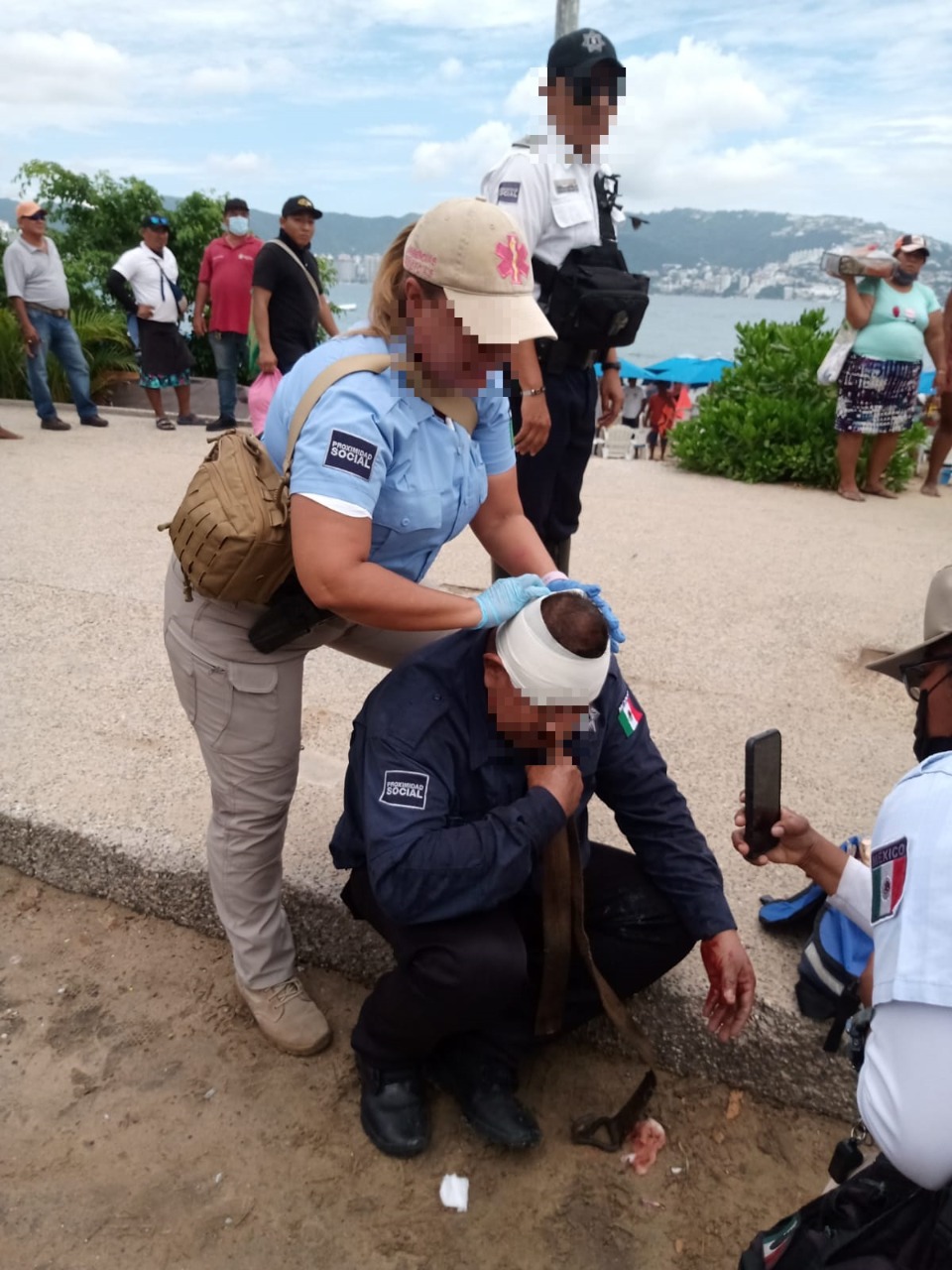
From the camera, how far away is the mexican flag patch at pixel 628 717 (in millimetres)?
2148

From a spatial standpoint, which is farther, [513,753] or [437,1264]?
[513,753]

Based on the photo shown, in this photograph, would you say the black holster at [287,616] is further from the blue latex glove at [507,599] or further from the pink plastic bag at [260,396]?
the pink plastic bag at [260,396]

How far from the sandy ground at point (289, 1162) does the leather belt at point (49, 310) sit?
268 inches

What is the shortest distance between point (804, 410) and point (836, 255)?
130cm

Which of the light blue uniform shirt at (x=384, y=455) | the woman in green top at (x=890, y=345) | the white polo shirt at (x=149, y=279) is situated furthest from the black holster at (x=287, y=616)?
the white polo shirt at (x=149, y=279)

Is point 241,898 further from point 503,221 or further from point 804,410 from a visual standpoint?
point 804,410

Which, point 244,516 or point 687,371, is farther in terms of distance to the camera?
point 687,371

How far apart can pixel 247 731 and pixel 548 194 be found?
2.29 meters

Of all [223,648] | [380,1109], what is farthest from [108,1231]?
[223,648]

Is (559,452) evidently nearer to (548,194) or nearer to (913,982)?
(548,194)

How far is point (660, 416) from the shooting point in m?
18.3

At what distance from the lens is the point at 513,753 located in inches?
79.1

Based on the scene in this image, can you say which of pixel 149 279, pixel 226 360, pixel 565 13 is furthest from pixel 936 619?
pixel 149 279

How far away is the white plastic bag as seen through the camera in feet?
22.0
